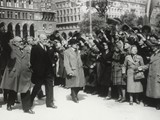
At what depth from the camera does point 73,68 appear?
9891mm

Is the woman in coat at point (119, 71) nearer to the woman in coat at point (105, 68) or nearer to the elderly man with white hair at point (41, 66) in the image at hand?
the woman in coat at point (105, 68)

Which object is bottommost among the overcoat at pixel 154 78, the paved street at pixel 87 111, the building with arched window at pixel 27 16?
the paved street at pixel 87 111

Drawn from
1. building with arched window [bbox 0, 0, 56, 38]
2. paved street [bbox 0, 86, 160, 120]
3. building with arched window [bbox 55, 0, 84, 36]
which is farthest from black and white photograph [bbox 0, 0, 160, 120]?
building with arched window [bbox 55, 0, 84, 36]

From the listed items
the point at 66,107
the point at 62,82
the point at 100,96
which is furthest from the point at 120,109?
the point at 62,82

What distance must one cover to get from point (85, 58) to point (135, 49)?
3.16 m

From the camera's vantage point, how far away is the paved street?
26.1 feet

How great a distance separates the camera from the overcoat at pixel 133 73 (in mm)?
9320

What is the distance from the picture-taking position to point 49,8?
87250 millimetres

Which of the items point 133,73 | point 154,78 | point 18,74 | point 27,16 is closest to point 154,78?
point 154,78

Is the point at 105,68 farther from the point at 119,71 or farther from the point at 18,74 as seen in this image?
the point at 18,74

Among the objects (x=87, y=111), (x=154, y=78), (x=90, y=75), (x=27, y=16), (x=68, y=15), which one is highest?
(x=68, y=15)

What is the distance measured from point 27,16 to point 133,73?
240 feet

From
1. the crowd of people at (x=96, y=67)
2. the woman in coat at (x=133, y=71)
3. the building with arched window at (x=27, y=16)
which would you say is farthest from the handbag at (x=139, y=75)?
the building with arched window at (x=27, y=16)

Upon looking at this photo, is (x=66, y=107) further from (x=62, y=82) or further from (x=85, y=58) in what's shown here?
(x=62, y=82)
